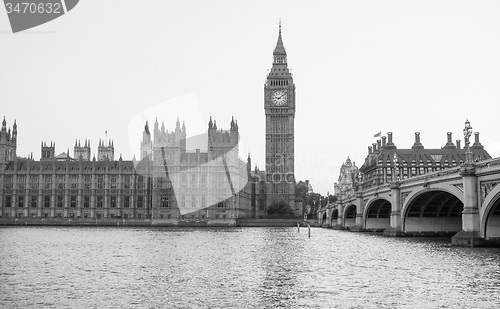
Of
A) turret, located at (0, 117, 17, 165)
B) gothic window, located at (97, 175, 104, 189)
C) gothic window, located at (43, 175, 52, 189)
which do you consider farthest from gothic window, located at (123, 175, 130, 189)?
turret, located at (0, 117, 17, 165)

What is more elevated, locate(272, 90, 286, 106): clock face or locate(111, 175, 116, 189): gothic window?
locate(272, 90, 286, 106): clock face

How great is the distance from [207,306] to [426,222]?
54.7 metres

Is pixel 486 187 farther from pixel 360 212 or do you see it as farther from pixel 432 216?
pixel 360 212

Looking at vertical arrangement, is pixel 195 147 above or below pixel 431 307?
above

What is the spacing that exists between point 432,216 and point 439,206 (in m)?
1.89

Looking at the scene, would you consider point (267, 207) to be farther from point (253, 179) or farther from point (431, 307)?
point (431, 307)

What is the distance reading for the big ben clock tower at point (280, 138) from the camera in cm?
17350

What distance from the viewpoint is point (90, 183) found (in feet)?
539

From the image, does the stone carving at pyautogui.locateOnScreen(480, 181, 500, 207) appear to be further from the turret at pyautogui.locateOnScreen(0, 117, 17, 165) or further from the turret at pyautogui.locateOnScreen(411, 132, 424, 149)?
the turret at pyautogui.locateOnScreen(0, 117, 17, 165)

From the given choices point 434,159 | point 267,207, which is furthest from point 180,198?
point 434,159

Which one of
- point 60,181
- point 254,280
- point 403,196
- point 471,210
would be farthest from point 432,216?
point 60,181

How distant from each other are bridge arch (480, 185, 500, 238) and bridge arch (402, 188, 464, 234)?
1964 centimetres

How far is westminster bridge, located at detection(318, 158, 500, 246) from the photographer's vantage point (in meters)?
47.2

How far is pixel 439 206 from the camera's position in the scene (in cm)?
7138
